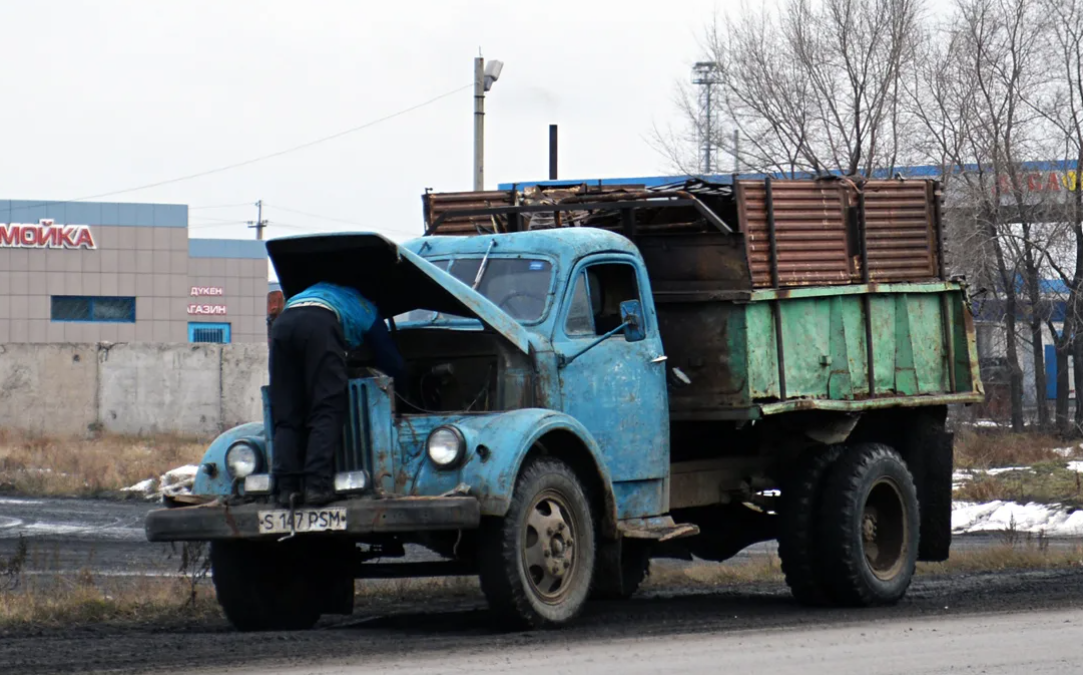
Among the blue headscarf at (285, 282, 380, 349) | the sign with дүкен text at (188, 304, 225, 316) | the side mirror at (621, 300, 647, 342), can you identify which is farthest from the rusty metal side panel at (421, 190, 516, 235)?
the sign with дүкен text at (188, 304, 225, 316)

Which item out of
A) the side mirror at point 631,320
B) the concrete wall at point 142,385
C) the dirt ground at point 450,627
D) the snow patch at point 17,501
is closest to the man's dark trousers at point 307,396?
the dirt ground at point 450,627

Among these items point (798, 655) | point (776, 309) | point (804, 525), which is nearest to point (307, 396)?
point (798, 655)

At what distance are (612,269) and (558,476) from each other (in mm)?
1819

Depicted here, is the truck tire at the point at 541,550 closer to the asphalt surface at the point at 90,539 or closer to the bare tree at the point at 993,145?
the asphalt surface at the point at 90,539

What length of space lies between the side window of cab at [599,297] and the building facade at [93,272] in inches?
2386

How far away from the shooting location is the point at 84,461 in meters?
29.0

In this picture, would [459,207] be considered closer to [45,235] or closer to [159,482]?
[159,482]

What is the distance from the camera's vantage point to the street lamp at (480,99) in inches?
935

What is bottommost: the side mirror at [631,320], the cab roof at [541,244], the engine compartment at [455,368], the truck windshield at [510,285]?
the engine compartment at [455,368]

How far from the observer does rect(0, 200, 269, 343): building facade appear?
2660 inches

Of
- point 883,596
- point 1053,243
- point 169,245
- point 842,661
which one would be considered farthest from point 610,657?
point 169,245

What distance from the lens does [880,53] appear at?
38.6 metres

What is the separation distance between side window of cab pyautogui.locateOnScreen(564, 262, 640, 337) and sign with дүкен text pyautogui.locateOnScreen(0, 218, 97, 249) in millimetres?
60963

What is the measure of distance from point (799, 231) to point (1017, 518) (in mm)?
10499
